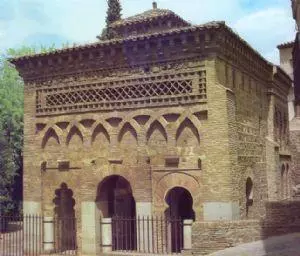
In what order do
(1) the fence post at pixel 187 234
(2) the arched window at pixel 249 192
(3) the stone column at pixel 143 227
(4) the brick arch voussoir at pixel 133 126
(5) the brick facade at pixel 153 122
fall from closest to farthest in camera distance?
(1) the fence post at pixel 187 234 < (5) the brick facade at pixel 153 122 < (3) the stone column at pixel 143 227 < (4) the brick arch voussoir at pixel 133 126 < (2) the arched window at pixel 249 192

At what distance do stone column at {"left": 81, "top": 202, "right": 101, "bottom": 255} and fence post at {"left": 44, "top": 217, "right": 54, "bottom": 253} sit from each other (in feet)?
3.99

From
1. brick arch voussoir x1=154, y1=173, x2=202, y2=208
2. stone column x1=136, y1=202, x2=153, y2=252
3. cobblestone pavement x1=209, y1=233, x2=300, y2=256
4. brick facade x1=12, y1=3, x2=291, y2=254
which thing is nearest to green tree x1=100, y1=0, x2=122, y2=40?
brick facade x1=12, y1=3, x2=291, y2=254

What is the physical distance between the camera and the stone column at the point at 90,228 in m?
14.5

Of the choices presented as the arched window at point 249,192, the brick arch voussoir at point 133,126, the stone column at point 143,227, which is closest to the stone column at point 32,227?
the stone column at point 143,227

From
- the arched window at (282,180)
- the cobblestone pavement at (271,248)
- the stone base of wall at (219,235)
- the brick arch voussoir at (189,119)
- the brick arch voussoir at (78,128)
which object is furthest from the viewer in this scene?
the arched window at (282,180)

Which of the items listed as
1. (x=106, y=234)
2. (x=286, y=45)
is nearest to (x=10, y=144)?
(x=106, y=234)

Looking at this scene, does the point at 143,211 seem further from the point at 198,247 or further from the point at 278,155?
the point at 278,155

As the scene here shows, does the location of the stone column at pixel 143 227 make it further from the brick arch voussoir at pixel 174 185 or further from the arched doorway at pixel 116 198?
the arched doorway at pixel 116 198

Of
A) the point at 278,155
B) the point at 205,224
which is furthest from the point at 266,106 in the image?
the point at 205,224

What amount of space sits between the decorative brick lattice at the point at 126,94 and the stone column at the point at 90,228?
10.3 ft

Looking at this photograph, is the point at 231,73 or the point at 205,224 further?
the point at 231,73

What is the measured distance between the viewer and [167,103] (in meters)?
13.8

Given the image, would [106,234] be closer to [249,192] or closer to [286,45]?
[249,192]

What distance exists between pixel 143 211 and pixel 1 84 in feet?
63.2
